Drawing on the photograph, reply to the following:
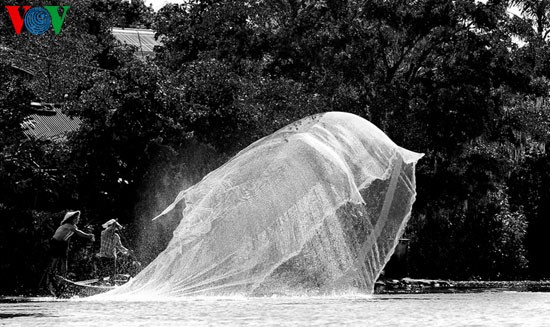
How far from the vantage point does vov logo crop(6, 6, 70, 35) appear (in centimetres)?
3962

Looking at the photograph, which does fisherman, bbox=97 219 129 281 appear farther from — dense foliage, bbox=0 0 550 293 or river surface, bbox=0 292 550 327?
river surface, bbox=0 292 550 327

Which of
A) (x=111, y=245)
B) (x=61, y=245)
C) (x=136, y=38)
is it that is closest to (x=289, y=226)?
(x=61, y=245)

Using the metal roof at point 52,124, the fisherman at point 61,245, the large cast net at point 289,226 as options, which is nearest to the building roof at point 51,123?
the metal roof at point 52,124

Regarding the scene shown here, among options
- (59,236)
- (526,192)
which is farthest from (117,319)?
(526,192)

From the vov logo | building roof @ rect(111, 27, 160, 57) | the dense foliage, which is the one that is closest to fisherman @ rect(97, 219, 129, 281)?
the dense foliage

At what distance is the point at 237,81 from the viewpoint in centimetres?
2958

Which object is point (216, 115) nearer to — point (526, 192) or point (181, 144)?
point (181, 144)

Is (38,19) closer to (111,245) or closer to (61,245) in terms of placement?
(111,245)

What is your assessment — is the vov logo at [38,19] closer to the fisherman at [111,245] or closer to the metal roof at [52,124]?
the metal roof at [52,124]

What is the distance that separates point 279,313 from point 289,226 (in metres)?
5.22

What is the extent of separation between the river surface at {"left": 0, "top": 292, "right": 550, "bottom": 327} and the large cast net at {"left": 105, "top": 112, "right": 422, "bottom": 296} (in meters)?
0.89

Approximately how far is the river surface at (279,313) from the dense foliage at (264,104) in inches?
445

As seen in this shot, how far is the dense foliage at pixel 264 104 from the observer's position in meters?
28.2

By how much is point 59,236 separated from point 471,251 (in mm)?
21379
